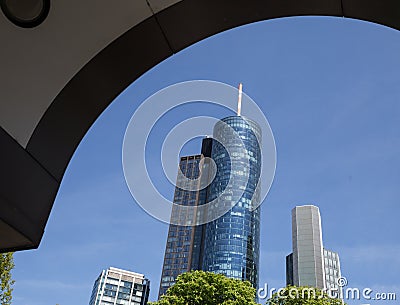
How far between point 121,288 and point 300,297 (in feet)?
296

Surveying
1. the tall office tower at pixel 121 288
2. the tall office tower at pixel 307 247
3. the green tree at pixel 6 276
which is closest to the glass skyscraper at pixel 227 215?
the tall office tower at pixel 121 288

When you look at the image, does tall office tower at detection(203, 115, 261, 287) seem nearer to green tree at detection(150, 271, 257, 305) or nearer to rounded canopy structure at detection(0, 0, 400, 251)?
green tree at detection(150, 271, 257, 305)

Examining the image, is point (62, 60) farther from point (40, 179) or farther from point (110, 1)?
point (40, 179)

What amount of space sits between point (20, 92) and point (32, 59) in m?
0.21

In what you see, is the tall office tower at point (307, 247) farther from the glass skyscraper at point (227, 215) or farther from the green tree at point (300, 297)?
the green tree at point (300, 297)

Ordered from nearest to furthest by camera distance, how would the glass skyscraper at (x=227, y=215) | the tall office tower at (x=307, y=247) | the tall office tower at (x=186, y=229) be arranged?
the tall office tower at (x=307, y=247) → the glass skyscraper at (x=227, y=215) → the tall office tower at (x=186, y=229)

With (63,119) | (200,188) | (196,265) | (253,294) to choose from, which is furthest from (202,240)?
(63,119)

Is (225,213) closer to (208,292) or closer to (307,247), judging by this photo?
(307,247)

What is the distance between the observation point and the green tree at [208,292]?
18.4 metres

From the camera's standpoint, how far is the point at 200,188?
10356 centimetres

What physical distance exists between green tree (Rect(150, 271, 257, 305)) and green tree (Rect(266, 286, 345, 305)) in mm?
1988

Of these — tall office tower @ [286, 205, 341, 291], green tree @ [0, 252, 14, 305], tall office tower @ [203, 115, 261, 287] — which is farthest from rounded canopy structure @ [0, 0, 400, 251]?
tall office tower @ [203, 115, 261, 287]

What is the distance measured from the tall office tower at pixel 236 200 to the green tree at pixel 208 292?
5785 cm

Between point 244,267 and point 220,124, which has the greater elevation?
point 220,124
